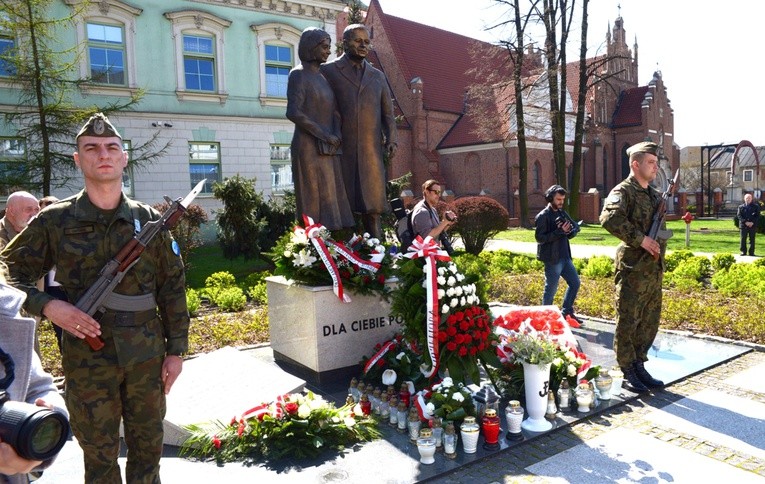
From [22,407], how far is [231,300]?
9.37 m

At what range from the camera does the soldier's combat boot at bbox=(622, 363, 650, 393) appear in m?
5.43

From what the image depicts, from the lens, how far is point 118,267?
2.76 meters

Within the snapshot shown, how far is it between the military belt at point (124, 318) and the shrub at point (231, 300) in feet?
25.7

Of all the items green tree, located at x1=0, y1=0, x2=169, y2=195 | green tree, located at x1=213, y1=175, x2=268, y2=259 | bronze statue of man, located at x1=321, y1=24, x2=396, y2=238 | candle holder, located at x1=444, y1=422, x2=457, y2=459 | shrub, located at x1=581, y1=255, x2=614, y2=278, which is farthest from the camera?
green tree, located at x1=0, y1=0, x2=169, y2=195

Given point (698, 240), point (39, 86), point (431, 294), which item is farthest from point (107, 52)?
point (698, 240)

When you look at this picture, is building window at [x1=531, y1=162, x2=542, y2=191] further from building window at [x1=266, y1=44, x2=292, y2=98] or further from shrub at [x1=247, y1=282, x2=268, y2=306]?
shrub at [x1=247, y1=282, x2=268, y2=306]

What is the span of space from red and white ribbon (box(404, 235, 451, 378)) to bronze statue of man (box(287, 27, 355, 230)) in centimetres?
141

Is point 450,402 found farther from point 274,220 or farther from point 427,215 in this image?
point 274,220

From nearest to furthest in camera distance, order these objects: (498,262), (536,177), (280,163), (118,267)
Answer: (118,267)
(498,262)
(280,163)
(536,177)

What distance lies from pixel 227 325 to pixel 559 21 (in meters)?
24.2

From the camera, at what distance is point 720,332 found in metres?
7.74

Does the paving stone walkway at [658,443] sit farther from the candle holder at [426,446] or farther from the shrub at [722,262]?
the shrub at [722,262]

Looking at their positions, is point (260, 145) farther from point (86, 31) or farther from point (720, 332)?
point (720, 332)

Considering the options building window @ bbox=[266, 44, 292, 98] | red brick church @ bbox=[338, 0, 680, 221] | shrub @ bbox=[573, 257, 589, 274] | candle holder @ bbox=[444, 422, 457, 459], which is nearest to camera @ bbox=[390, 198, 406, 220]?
candle holder @ bbox=[444, 422, 457, 459]
